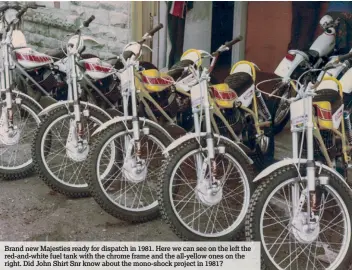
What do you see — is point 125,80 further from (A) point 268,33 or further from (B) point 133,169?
(A) point 268,33

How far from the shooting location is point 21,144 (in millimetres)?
4148

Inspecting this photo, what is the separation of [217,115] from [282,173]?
2.33 feet

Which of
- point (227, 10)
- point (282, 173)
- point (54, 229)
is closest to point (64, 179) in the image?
point (54, 229)

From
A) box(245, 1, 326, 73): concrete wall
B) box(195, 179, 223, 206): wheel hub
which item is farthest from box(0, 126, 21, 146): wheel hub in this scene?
box(245, 1, 326, 73): concrete wall

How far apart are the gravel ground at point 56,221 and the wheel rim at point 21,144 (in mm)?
159

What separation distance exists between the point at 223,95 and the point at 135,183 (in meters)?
0.67

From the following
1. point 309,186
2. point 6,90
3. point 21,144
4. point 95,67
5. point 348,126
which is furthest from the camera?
point 21,144

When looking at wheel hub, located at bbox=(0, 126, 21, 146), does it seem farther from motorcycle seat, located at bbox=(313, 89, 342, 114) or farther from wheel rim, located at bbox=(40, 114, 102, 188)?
motorcycle seat, located at bbox=(313, 89, 342, 114)

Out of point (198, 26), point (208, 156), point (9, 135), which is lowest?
point (9, 135)

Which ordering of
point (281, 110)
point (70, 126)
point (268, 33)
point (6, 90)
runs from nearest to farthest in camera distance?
point (70, 126) → point (6, 90) → point (281, 110) → point (268, 33)

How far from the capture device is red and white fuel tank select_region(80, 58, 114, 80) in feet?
12.4

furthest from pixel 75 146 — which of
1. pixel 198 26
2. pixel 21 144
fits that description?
pixel 198 26

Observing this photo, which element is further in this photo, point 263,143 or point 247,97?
point 263,143

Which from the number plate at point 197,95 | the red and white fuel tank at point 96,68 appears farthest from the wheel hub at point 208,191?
the red and white fuel tank at point 96,68
